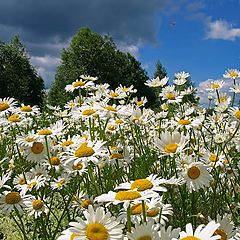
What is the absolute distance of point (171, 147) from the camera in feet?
9.59

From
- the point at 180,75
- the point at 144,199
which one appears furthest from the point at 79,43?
the point at 144,199

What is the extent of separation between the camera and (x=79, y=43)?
50.3m

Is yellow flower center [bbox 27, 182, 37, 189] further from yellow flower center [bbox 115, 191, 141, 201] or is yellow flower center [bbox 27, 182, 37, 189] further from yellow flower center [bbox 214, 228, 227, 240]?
yellow flower center [bbox 214, 228, 227, 240]

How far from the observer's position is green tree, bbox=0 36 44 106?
145 ft

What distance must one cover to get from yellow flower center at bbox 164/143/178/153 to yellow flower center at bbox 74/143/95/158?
44cm

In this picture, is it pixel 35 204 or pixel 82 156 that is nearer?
pixel 82 156

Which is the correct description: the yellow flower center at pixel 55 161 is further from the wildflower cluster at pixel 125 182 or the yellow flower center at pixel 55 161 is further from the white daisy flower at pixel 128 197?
the white daisy flower at pixel 128 197

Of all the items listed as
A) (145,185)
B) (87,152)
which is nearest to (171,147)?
(87,152)

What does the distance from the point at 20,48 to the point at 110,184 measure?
153 ft

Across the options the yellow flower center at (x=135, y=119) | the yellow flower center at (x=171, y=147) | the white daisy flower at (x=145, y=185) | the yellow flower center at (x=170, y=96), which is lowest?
the white daisy flower at (x=145, y=185)

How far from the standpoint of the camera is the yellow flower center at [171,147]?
2.90m

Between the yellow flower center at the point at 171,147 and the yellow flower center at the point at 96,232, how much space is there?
3.75ft

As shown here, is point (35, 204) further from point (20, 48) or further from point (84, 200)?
point (20, 48)

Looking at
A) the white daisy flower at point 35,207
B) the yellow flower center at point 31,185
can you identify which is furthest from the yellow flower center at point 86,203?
the yellow flower center at point 31,185
